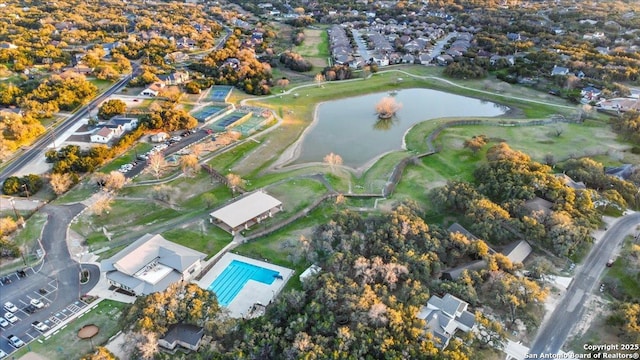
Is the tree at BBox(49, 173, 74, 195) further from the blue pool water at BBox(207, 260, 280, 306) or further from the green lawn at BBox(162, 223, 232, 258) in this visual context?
the blue pool water at BBox(207, 260, 280, 306)

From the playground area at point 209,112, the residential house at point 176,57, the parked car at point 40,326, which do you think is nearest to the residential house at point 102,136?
the playground area at point 209,112

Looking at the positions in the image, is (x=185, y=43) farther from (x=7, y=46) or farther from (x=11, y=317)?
(x=11, y=317)

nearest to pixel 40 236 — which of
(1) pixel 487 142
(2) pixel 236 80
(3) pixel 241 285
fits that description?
(3) pixel 241 285

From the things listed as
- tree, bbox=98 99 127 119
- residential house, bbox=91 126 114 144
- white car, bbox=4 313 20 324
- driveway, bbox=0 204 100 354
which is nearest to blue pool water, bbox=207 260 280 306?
driveway, bbox=0 204 100 354

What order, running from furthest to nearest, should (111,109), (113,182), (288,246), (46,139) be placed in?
(111,109) < (46,139) < (113,182) < (288,246)

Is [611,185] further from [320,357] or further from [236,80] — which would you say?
[236,80]

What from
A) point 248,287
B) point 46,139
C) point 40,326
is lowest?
point 248,287

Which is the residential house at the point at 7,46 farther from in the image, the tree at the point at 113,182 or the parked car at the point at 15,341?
the parked car at the point at 15,341

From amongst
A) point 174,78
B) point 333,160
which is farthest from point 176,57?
point 333,160
